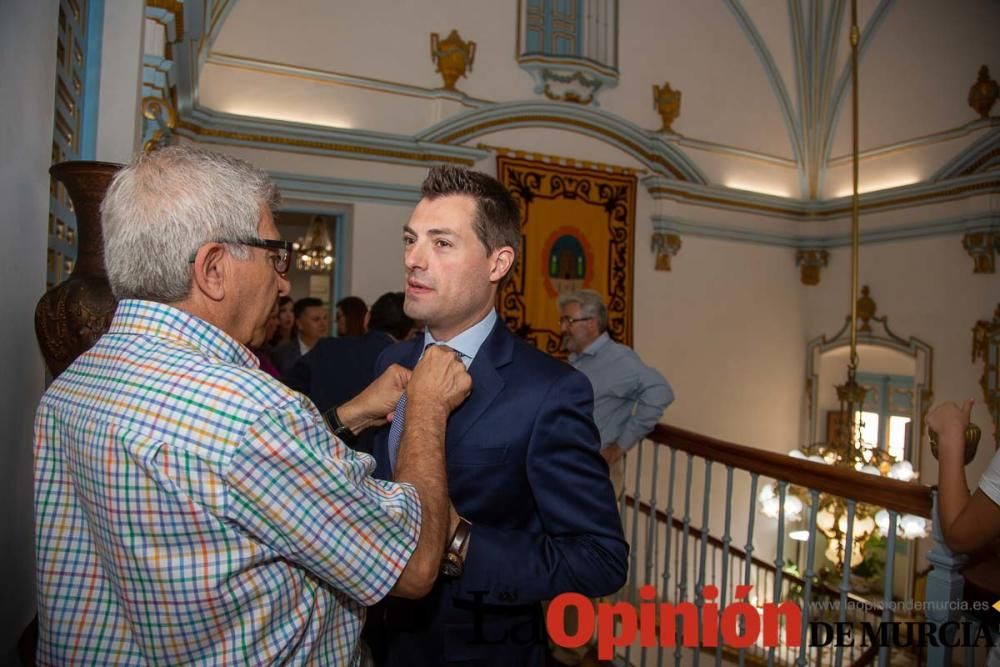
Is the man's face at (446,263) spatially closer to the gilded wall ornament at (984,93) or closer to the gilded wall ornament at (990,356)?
the gilded wall ornament at (990,356)

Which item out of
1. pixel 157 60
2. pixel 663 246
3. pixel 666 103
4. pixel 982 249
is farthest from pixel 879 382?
pixel 157 60

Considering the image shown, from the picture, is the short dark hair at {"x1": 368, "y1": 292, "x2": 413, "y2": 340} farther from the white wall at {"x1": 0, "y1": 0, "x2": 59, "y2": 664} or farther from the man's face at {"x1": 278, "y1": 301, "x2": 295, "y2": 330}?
the man's face at {"x1": 278, "y1": 301, "x2": 295, "y2": 330}

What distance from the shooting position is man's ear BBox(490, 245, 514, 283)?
1555 millimetres

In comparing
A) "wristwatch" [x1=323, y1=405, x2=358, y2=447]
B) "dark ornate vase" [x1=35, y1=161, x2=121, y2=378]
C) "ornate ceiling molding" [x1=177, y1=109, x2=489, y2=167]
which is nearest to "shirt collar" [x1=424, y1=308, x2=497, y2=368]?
"wristwatch" [x1=323, y1=405, x2=358, y2=447]

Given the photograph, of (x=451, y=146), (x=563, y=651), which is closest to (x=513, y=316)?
(x=451, y=146)

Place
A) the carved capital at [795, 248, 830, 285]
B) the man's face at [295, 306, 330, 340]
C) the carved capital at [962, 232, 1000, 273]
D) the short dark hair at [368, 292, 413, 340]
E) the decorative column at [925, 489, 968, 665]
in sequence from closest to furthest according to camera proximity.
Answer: the decorative column at [925, 489, 968, 665], the short dark hair at [368, 292, 413, 340], the man's face at [295, 306, 330, 340], the carved capital at [962, 232, 1000, 273], the carved capital at [795, 248, 830, 285]

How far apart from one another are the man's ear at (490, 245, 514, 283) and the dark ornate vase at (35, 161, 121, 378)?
36.4 inches

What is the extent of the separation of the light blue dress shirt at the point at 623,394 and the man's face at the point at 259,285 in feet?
8.54

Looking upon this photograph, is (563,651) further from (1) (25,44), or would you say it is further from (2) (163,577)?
(1) (25,44)

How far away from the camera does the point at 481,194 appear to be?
5.02ft

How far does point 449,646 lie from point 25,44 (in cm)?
160

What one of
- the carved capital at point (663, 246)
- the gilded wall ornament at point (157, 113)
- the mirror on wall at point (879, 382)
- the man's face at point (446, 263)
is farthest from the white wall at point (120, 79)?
the mirror on wall at point (879, 382)

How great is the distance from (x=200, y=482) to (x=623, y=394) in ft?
9.94

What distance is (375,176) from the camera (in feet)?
20.4
